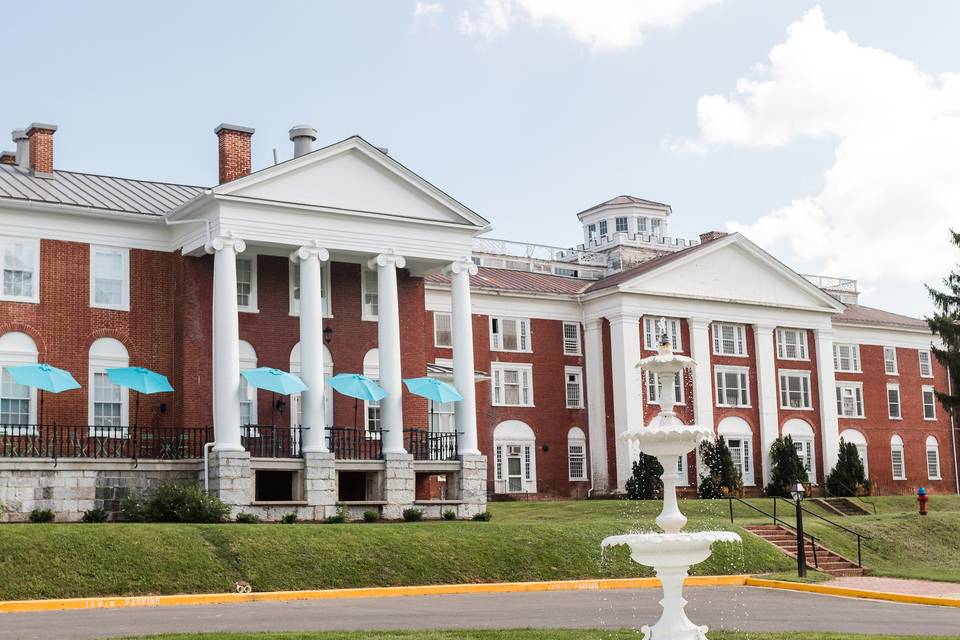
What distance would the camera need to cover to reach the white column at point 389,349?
127 feet

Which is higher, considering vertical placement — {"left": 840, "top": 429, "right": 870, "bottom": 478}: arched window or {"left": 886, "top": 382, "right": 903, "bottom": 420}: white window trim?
{"left": 886, "top": 382, "right": 903, "bottom": 420}: white window trim

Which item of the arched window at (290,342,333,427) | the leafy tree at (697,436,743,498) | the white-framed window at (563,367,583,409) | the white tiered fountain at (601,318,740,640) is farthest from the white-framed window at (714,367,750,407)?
the white tiered fountain at (601,318,740,640)

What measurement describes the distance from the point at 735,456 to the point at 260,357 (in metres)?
25.4

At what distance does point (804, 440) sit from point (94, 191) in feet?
115

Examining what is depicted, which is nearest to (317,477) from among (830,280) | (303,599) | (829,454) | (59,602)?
(303,599)

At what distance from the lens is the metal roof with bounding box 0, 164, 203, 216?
124 feet

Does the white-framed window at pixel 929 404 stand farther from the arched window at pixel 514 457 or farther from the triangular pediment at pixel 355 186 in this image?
the triangular pediment at pixel 355 186

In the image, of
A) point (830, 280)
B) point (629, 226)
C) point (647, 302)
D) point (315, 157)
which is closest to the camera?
point (315, 157)

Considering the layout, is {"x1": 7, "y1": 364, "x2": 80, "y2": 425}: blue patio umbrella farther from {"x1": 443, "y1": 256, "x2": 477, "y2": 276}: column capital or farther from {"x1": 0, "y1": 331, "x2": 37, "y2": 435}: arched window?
{"x1": 443, "y1": 256, "x2": 477, "y2": 276}: column capital

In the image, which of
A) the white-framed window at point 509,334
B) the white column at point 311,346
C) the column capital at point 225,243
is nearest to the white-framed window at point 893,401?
the white-framed window at point 509,334

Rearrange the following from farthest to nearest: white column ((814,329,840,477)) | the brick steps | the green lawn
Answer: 1. white column ((814,329,840,477))
2. the brick steps
3. the green lawn

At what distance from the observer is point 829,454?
59.7 meters

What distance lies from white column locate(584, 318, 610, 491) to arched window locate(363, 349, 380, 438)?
15.7 m

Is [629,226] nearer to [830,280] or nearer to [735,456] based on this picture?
[830,280]
